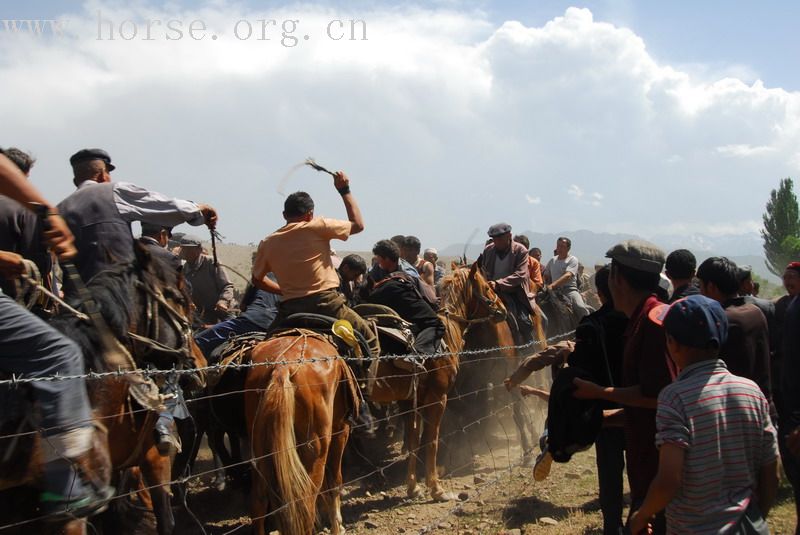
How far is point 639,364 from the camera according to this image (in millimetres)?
3150

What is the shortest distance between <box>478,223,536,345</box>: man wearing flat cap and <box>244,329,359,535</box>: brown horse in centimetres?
436

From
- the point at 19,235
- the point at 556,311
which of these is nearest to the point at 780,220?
the point at 556,311

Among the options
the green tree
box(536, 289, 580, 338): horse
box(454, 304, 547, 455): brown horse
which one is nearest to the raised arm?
box(454, 304, 547, 455): brown horse

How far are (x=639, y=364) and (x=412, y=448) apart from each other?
4.43 m

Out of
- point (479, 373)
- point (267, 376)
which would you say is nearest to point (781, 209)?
point (479, 373)

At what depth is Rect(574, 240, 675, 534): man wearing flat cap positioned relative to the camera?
306 cm

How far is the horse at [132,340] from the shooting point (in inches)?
138

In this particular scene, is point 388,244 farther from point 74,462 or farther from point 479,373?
point 74,462

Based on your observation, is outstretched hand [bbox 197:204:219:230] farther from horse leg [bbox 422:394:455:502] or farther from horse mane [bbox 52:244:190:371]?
horse leg [bbox 422:394:455:502]

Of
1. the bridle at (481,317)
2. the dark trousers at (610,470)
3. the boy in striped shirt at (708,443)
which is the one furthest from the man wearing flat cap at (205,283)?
the boy in striped shirt at (708,443)

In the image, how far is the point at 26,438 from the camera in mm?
3008

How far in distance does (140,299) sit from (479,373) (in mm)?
5274

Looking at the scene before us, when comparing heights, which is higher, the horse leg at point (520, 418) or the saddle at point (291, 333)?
the saddle at point (291, 333)

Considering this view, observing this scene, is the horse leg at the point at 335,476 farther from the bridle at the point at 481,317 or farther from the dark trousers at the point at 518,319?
the dark trousers at the point at 518,319
